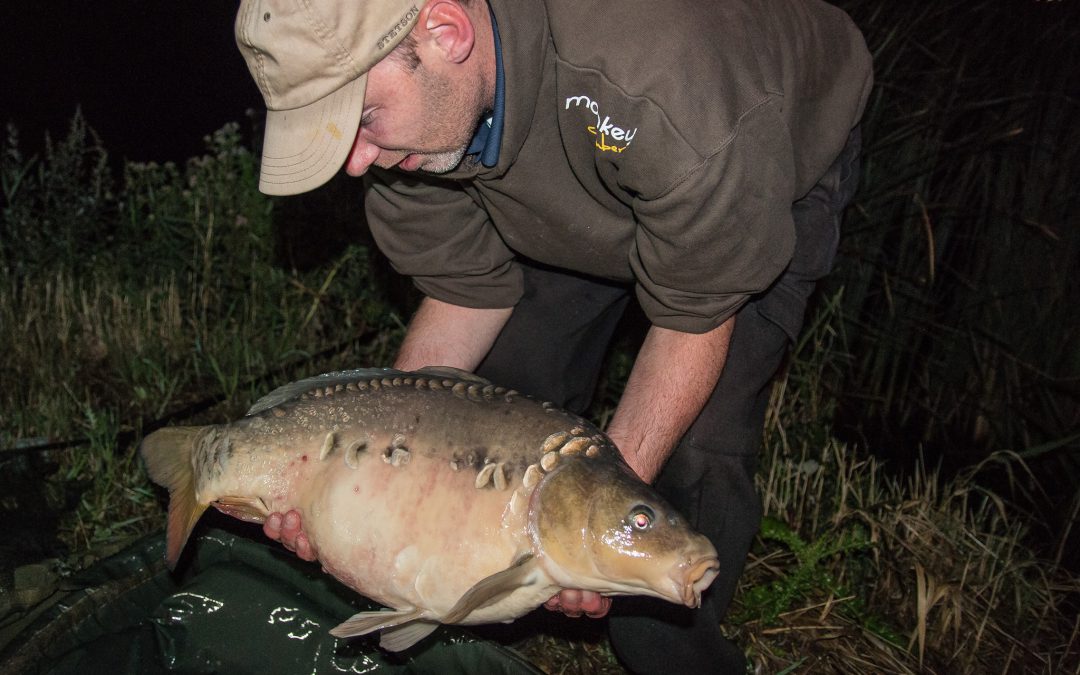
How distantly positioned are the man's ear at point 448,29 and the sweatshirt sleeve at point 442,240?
550 mm

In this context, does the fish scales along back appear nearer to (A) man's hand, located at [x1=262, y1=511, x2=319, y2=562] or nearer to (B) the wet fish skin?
(B) the wet fish skin

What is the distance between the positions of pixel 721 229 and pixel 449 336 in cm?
92

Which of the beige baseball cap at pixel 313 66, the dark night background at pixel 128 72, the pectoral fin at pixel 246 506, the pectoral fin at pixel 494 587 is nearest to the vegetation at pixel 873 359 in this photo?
the pectoral fin at pixel 246 506

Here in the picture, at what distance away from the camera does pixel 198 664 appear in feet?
7.56

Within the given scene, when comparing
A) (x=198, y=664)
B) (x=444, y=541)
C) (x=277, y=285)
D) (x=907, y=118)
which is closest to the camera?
(x=444, y=541)

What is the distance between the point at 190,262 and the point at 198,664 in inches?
89.4

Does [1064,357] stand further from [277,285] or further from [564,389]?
[277,285]

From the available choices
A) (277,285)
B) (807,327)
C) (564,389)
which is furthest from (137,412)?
(807,327)

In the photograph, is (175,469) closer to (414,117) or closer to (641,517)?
(414,117)

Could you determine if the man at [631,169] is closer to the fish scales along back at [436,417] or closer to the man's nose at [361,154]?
the man's nose at [361,154]

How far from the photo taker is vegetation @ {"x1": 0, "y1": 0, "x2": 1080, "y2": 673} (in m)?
2.70

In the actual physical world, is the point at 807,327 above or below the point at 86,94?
below

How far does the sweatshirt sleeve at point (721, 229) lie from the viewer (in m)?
1.90

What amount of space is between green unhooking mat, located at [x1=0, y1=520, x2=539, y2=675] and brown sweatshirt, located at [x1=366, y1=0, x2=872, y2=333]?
922mm
